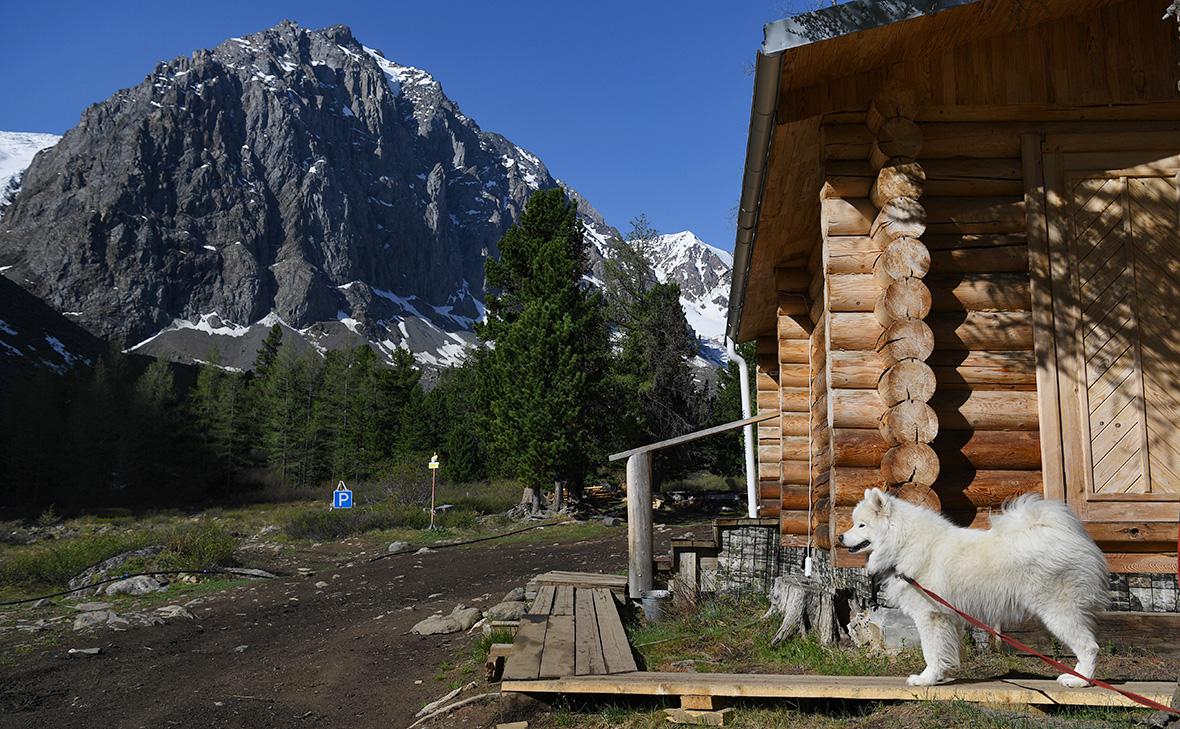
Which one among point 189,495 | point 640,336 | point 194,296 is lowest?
point 189,495

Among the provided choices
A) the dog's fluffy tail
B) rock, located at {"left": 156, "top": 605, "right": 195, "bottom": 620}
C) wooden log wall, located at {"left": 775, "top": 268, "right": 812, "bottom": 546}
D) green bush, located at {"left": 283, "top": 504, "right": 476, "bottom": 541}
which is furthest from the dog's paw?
green bush, located at {"left": 283, "top": 504, "right": 476, "bottom": 541}

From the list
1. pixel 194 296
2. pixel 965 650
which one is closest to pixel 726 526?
pixel 965 650

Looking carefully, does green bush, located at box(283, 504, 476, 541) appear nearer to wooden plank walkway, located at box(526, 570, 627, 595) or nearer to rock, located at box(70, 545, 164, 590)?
rock, located at box(70, 545, 164, 590)

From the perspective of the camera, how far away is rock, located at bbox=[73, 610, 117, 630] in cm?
1137

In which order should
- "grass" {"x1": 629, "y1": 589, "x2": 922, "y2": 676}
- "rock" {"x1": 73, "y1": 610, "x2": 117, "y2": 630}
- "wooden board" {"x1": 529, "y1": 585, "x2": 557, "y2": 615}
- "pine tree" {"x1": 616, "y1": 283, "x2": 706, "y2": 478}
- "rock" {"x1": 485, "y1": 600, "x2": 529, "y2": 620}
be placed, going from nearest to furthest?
"grass" {"x1": 629, "y1": 589, "x2": 922, "y2": 676}, "wooden board" {"x1": 529, "y1": 585, "x2": 557, "y2": 615}, "rock" {"x1": 485, "y1": 600, "x2": 529, "y2": 620}, "rock" {"x1": 73, "y1": 610, "x2": 117, "y2": 630}, "pine tree" {"x1": 616, "y1": 283, "x2": 706, "y2": 478}

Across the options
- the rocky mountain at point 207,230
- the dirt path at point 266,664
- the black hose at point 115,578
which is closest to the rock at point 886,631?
the dirt path at point 266,664

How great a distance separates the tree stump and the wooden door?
201 cm

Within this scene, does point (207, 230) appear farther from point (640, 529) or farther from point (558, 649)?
point (558, 649)

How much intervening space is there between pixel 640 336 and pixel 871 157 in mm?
27204

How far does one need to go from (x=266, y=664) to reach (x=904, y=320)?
7805 millimetres

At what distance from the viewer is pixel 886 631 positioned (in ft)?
18.6

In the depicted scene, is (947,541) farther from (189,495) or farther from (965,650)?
(189,495)

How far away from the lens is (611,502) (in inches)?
1320

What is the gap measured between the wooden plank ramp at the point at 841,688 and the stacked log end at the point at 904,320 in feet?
5.28
